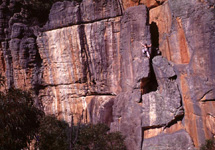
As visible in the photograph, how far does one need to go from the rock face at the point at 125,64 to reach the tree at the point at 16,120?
538 centimetres

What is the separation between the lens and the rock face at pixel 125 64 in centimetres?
967

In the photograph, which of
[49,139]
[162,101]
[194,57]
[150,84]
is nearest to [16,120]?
[49,139]

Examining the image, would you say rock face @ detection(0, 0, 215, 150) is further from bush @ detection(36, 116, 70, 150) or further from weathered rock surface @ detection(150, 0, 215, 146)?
bush @ detection(36, 116, 70, 150)

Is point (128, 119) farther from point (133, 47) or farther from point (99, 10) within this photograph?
point (99, 10)

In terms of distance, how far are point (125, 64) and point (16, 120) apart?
6938 millimetres

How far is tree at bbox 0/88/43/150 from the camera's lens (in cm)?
639

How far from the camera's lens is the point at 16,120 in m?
6.66

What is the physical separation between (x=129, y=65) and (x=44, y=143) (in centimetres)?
618

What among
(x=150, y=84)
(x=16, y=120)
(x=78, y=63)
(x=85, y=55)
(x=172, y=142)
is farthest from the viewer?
(x=78, y=63)

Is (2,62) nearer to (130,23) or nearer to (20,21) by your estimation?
(20,21)

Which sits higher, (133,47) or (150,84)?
(133,47)

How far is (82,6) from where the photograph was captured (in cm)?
1380

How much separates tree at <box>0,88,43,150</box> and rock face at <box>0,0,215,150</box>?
538cm

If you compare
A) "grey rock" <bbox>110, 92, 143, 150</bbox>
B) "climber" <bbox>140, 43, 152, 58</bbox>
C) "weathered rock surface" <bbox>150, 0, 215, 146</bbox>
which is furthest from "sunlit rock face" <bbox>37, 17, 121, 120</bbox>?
"weathered rock surface" <bbox>150, 0, 215, 146</bbox>
